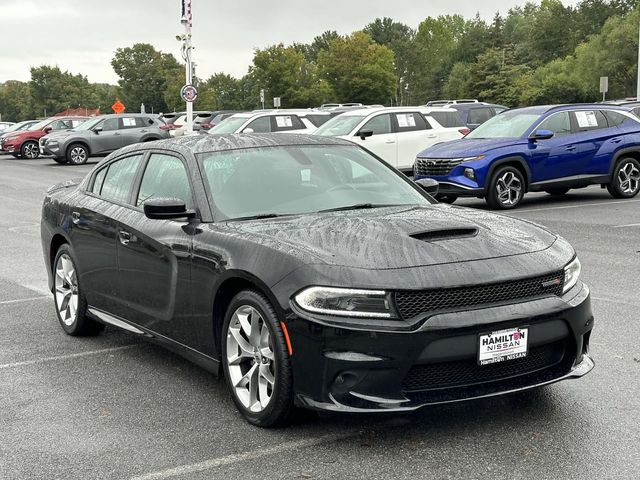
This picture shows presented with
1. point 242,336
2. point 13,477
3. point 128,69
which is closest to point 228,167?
point 242,336

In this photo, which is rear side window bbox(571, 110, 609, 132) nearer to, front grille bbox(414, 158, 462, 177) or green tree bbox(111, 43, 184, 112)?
front grille bbox(414, 158, 462, 177)

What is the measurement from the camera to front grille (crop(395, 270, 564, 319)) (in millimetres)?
3982

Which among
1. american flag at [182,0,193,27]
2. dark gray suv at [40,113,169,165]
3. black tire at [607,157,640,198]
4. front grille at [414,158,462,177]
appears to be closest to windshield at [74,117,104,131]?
dark gray suv at [40,113,169,165]

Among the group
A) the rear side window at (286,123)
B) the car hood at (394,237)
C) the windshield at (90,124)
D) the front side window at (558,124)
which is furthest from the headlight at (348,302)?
the windshield at (90,124)

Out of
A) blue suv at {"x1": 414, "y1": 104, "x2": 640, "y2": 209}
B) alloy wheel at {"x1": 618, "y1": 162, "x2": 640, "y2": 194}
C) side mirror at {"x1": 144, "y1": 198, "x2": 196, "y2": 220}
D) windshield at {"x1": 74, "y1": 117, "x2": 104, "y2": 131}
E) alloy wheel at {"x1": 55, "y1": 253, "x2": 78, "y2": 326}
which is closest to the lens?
side mirror at {"x1": 144, "y1": 198, "x2": 196, "y2": 220}

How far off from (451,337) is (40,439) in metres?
2.14

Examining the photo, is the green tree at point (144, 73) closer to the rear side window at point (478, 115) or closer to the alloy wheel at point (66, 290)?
the rear side window at point (478, 115)

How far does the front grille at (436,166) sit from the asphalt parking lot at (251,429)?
847cm

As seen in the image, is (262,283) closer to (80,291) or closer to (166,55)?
(80,291)

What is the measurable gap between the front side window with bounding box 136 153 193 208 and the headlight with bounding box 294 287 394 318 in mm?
1459

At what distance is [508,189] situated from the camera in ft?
49.4

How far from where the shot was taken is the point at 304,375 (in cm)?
410

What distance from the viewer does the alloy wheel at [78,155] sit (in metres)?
32.5

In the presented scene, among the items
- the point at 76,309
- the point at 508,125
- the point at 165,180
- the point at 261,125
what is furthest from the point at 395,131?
the point at 165,180
